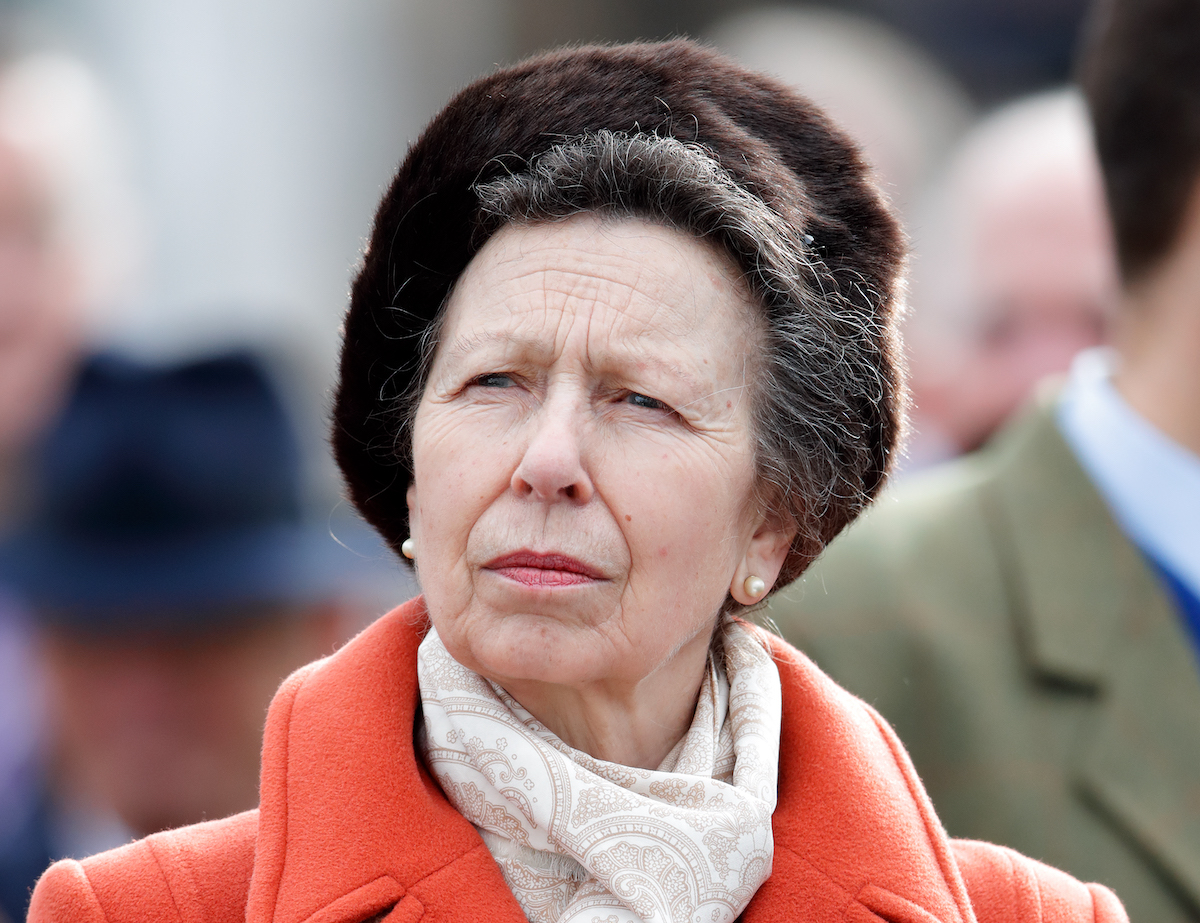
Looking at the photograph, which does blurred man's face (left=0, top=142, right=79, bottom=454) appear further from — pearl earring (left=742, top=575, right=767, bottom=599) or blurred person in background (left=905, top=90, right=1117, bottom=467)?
pearl earring (left=742, top=575, right=767, bottom=599)

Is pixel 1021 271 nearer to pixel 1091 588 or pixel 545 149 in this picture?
pixel 1091 588

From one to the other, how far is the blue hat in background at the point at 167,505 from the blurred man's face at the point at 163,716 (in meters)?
0.07

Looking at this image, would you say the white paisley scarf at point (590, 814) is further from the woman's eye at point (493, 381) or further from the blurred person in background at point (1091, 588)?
the blurred person in background at point (1091, 588)

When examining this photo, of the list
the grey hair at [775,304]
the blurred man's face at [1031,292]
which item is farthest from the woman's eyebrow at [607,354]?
the blurred man's face at [1031,292]

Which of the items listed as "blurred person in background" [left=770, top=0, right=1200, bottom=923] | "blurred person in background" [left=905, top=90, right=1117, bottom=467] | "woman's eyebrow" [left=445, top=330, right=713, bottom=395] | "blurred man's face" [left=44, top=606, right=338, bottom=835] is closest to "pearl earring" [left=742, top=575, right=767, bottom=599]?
"woman's eyebrow" [left=445, top=330, right=713, bottom=395]

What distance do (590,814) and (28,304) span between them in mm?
3651

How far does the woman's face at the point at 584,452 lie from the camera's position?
7.39 ft

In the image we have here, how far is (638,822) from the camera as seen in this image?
7.54ft

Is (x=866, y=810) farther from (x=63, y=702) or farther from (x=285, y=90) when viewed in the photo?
(x=285, y=90)

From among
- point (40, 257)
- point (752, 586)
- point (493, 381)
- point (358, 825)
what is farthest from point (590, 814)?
point (40, 257)

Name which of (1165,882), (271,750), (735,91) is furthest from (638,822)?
(1165,882)

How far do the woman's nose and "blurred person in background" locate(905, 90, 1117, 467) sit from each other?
3077 millimetres

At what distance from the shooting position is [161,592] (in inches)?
145

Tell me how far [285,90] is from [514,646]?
823 cm
